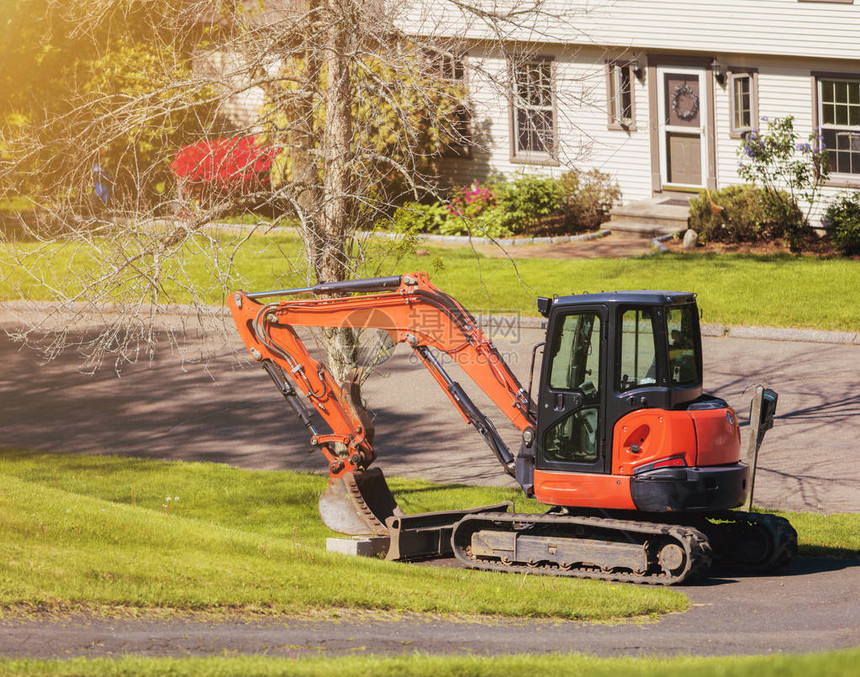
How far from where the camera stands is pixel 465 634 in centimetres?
888

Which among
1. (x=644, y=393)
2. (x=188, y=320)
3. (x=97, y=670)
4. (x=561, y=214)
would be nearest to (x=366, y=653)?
(x=97, y=670)

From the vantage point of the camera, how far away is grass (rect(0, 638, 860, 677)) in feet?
23.0

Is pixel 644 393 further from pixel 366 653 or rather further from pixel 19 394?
pixel 19 394

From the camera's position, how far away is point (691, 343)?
1113cm

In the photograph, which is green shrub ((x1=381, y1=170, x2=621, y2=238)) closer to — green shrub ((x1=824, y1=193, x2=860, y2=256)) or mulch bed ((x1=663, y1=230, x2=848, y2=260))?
mulch bed ((x1=663, y1=230, x2=848, y2=260))

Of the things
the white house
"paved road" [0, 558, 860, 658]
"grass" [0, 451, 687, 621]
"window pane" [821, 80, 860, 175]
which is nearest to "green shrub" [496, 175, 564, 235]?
the white house

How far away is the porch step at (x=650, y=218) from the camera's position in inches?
1056

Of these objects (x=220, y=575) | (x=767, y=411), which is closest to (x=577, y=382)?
(x=767, y=411)

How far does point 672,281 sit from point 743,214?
12.0 feet

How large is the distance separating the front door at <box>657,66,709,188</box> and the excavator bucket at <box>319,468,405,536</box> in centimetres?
1769

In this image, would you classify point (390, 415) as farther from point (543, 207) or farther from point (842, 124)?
point (842, 124)

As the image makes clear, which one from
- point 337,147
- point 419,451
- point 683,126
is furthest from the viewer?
point 683,126

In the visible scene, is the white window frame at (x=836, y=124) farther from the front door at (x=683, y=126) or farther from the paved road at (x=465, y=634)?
the paved road at (x=465, y=634)

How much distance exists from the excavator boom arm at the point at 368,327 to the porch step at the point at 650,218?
50.3 feet
